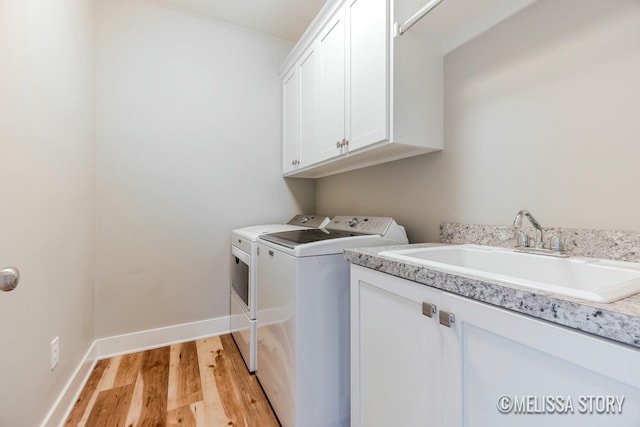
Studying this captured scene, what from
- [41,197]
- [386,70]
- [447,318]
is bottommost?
[447,318]

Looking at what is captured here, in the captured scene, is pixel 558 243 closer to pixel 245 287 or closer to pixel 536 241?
pixel 536 241

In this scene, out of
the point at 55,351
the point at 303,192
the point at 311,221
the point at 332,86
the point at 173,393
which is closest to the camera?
the point at 55,351

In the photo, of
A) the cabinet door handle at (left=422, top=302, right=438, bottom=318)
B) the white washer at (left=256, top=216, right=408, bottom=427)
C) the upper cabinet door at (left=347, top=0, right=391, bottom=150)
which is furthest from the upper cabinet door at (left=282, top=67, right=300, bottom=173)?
the cabinet door handle at (left=422, top=302, right=438, bottom=318)

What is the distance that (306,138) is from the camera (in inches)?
82.7

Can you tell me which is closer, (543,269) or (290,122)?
(543,269)

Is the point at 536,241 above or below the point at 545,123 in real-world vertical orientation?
below

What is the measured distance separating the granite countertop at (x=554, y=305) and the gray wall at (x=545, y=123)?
0.62 metres

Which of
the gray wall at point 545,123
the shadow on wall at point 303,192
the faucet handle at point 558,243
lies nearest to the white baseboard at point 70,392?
the shadow on wall at point 303,192

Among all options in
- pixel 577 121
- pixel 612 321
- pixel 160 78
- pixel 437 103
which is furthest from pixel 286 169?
pixel 612 321

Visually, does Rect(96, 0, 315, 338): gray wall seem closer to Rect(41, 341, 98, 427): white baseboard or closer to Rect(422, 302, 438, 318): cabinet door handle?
Rect(41, 341, 98, 427): white baseboard

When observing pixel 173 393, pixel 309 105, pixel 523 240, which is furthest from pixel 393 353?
pixel 309 105

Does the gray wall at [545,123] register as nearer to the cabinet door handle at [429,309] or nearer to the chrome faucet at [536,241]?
the chrome faucet at [536,241]

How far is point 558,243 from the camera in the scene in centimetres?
100

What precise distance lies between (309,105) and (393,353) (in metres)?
1.70
